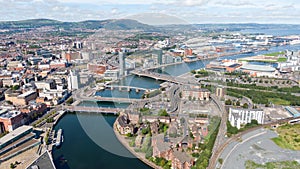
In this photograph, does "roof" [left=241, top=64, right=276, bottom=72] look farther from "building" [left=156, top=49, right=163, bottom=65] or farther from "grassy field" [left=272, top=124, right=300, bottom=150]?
"grassy field" [left=272, top=124, right=300, bottom=150]

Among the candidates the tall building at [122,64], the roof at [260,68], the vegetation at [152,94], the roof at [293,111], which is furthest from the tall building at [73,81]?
the roof at [260,68]

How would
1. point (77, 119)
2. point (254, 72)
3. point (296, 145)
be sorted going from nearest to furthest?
point (296, 145) < point (77, 119) < point (254, 72)

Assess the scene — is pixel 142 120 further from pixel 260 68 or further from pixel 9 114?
pixel 260 68

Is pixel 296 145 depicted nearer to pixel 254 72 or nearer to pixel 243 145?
pixel 243 145

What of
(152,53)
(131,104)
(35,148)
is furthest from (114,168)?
(152,53)

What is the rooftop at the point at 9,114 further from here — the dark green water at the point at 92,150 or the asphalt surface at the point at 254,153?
the asphalt surface at the point at 254,153

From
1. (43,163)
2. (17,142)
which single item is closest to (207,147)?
(43,163)

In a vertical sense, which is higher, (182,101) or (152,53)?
(152,53)
